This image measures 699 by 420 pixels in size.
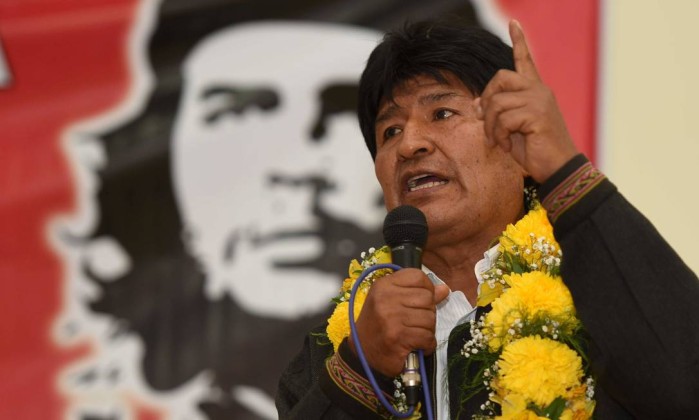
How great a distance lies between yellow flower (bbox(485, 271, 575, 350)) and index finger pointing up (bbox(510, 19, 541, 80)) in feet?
1.49

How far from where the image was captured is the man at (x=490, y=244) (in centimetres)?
156

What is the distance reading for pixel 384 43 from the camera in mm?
2525

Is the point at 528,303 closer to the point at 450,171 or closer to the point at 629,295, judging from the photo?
the point at 629,295

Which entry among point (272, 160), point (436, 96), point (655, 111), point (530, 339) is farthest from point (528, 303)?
point (272, 160)

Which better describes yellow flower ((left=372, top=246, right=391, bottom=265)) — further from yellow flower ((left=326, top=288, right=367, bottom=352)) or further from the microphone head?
the microphone head

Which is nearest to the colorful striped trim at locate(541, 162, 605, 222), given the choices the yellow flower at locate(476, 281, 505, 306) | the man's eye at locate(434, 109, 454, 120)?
the yellow flower at locate(476, 281, 505, 306)

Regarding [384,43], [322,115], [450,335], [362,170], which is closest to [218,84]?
[322,115]

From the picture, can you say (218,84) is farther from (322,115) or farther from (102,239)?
(102,239)

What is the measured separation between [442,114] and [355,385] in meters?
0.80

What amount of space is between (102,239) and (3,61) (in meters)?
0.72

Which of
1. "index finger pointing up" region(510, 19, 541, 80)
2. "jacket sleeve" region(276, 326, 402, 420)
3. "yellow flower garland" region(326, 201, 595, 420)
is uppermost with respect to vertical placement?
"index finger pointing up" region(510, 19, 541, 80)

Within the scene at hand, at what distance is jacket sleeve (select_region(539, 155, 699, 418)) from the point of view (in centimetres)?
155

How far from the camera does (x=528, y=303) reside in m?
1.88

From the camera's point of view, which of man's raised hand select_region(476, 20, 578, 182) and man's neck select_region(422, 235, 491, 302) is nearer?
man's raised hand select_region(476, 20, 578, 182)
